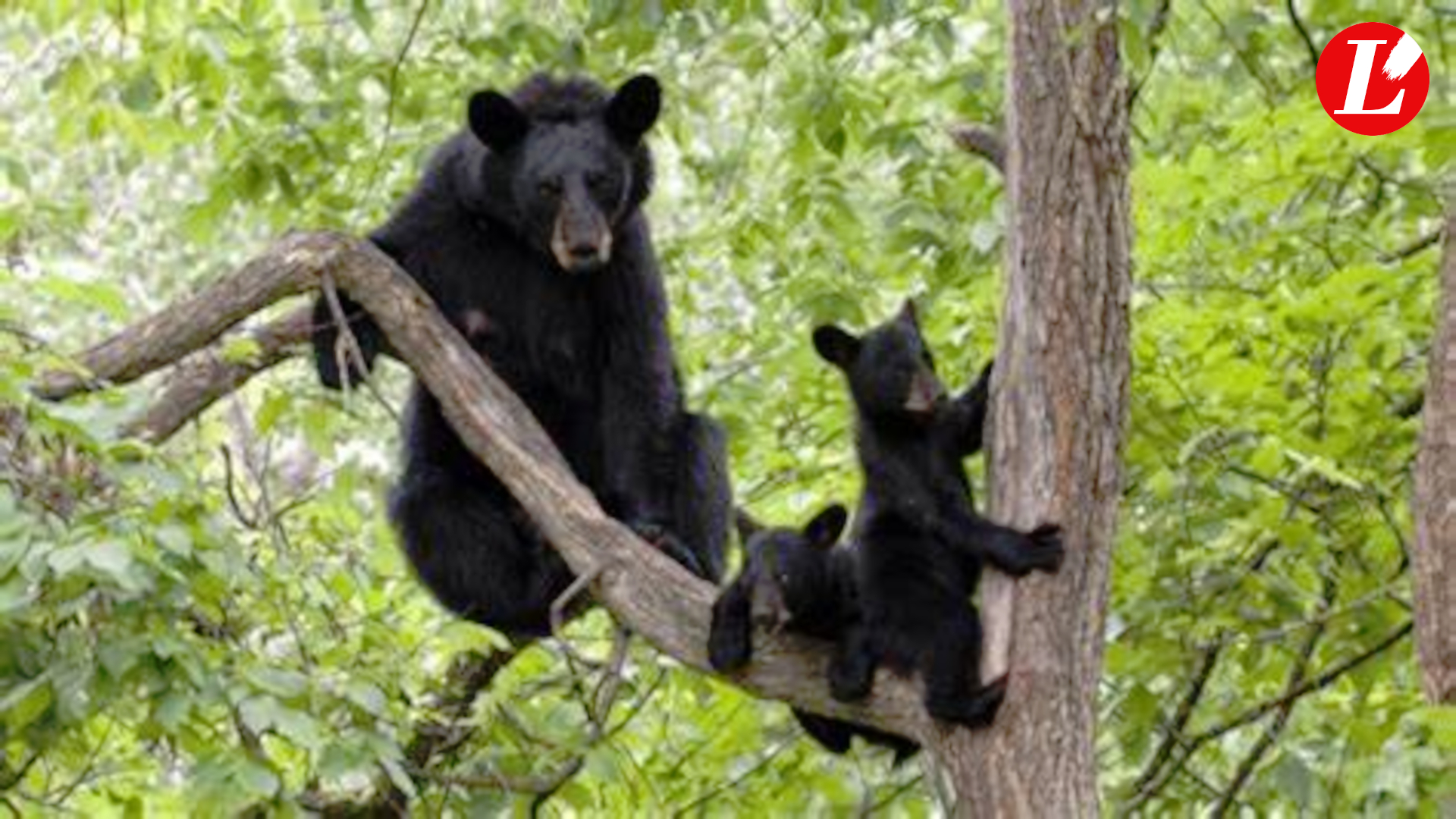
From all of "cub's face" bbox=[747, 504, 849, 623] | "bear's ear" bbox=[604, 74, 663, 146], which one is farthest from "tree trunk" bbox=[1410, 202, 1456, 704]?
"bear's ear" bbox=[604, 74, 663, 146]

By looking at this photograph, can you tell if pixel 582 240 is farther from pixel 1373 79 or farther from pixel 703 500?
pixel 1373 79

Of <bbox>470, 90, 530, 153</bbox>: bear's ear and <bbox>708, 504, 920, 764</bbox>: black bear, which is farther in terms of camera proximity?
<bbox>470, 90, 530, 153</bbox>: bear's ear

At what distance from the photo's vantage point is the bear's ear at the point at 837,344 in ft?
21.3

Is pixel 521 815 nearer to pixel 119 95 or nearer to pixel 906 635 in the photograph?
pixel 906 635

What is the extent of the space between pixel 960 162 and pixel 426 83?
2092 mm

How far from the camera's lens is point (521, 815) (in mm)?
6527

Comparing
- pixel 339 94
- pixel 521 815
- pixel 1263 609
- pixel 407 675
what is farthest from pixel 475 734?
pixel 339 94

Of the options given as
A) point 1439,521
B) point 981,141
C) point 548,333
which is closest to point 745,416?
point 548,333

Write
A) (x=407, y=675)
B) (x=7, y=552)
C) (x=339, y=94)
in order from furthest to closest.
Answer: (x=339, y=94)
(x=407, y=675)
(x=7, y=552)

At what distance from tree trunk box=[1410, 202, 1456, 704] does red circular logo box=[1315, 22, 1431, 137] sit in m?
1.33

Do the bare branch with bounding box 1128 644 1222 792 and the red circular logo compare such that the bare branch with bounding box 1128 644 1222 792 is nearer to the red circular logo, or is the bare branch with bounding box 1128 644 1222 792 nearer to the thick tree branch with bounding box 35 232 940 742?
the red circular logo

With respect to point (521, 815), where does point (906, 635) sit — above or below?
above

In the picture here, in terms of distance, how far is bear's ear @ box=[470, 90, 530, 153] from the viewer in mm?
7332

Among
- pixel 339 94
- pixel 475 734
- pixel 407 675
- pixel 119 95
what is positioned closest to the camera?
pixel 407 675
